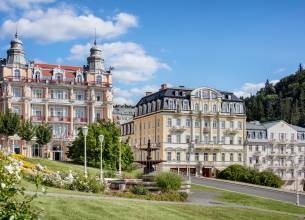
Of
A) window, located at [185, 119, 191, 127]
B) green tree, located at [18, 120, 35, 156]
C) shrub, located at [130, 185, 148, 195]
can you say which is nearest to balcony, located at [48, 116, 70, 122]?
green tree, located at [18, 120, 35, 156]

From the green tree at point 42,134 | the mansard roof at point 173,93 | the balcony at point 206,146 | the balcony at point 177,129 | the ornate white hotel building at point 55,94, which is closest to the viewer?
the green tree at point 42,134

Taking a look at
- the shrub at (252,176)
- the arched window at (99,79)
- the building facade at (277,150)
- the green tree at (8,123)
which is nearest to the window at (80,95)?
the arched window at (99,79)

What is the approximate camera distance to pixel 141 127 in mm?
90250

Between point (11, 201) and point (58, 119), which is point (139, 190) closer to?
point (11, 201)

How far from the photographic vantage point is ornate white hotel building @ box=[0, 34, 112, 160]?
71.9 m

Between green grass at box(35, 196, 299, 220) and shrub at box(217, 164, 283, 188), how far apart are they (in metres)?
32.8

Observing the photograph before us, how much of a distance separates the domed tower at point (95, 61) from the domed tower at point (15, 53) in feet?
34.4

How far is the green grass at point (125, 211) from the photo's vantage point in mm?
17484

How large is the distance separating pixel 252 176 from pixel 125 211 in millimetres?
41856

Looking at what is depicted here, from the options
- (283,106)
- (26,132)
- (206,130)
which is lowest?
(26,132)

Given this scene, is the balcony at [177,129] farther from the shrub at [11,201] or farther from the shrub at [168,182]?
the shrub at [11,201]

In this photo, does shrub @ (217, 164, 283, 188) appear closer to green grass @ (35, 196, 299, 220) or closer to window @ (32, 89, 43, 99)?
window @ (32, 89, 43, 99)

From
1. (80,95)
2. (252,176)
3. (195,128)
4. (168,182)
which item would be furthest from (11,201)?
(195,128)

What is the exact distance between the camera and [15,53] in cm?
7319
